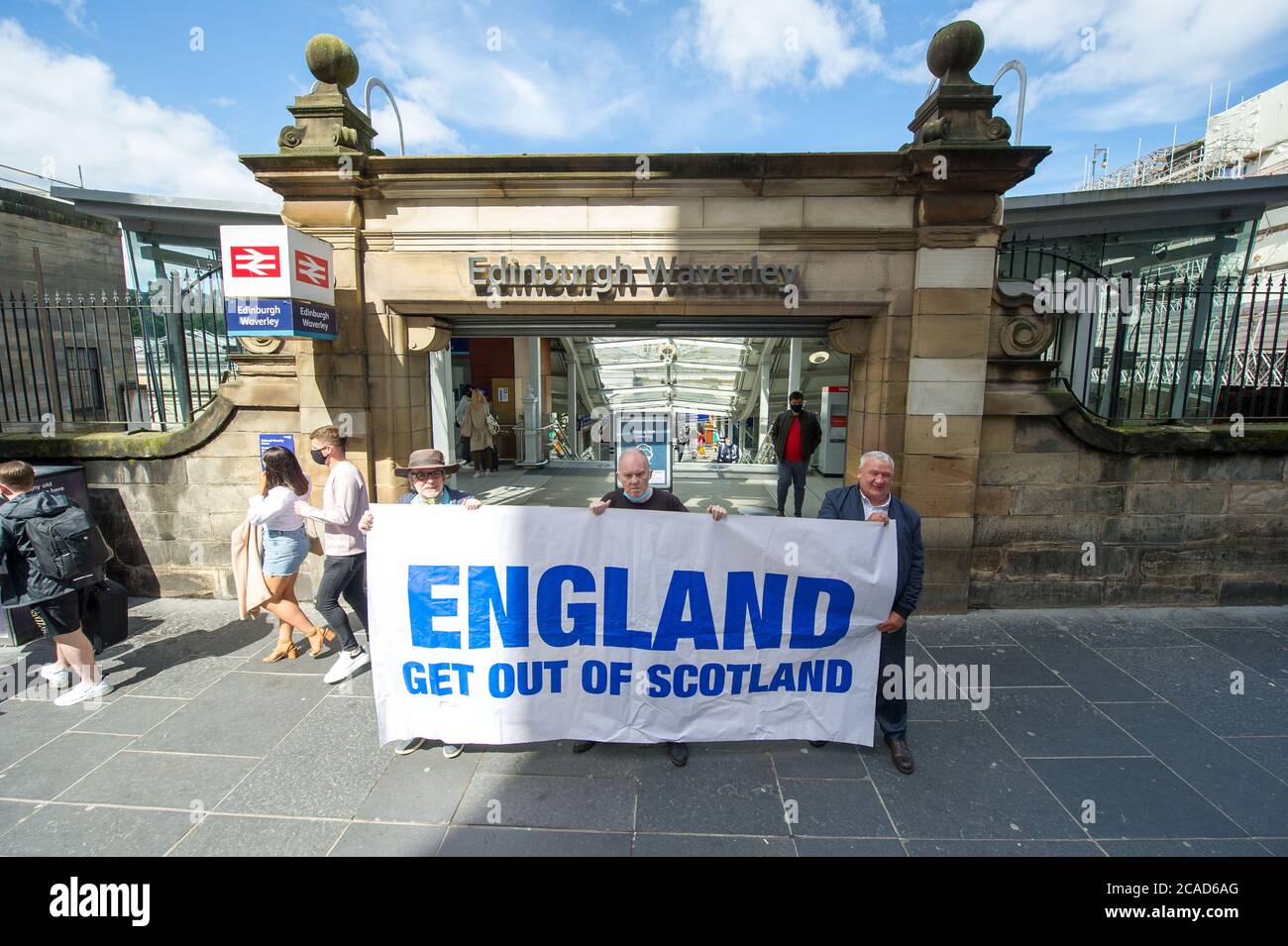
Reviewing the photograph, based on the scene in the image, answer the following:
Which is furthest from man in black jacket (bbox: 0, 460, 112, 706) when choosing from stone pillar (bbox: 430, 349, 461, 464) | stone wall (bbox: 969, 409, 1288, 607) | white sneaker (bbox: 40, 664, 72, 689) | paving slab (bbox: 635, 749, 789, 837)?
stone wall (bbox: 969, 409, 1288, 607)

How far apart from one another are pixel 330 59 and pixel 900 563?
22.6ft

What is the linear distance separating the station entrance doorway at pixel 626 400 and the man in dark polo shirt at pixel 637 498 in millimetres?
3352

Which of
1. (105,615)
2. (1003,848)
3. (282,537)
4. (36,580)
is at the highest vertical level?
(282,537)

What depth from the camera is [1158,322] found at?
50.8 ft

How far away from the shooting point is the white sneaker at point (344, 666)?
15.9 ft

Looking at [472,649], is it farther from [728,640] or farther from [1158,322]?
[1158,322]

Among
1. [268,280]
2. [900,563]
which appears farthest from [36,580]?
[900,563]

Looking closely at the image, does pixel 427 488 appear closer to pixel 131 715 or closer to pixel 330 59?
pixel 131 715

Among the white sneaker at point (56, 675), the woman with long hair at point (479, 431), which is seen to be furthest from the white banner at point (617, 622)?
the woman with long hair at point (479, 431)

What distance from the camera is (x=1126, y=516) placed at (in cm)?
625

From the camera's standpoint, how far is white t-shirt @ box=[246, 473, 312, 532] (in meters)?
4.89

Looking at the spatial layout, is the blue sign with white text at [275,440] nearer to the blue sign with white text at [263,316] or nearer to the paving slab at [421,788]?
the blue sign with white text at [263,316]

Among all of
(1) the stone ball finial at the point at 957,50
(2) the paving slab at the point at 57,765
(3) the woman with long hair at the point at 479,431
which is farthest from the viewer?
(3) the woman with long hair at the point at 479,431

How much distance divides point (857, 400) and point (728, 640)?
13.1 feet
